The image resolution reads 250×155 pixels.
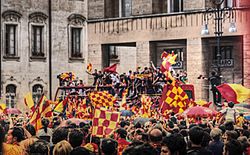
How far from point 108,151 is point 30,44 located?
136 ft

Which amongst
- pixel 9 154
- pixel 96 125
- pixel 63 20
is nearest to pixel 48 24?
pixel 63 20

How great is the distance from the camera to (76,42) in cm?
5319

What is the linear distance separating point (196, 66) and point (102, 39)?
689 cm

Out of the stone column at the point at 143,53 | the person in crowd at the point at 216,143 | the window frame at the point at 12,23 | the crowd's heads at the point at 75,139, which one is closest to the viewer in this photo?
the crowd's heads at the point at 75,139

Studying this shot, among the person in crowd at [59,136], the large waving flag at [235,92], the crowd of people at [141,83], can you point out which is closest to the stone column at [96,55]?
the crowd of people at [141,83]

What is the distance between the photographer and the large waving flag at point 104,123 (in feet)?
43.4

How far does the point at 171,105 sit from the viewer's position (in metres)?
22.6

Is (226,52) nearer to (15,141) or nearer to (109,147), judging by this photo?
(15,141)

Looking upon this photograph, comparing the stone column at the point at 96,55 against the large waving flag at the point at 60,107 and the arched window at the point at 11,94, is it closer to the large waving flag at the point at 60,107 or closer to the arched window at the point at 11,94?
the arched window at the point at 11,94

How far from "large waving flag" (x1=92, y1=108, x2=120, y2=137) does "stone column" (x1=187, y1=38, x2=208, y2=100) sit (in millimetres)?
25162

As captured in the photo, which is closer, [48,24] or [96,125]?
[96,125]

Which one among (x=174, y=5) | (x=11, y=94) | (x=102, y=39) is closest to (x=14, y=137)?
(x=174, y=5)

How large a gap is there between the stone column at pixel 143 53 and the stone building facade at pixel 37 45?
9427mm

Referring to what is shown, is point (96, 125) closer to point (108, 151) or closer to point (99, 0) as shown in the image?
point (108, 151)
